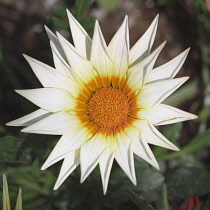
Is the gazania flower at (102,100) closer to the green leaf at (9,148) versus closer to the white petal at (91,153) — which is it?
the white petal at (91,153)

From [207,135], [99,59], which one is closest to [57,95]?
[99,59]

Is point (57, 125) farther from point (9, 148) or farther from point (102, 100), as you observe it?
point (9, 148)

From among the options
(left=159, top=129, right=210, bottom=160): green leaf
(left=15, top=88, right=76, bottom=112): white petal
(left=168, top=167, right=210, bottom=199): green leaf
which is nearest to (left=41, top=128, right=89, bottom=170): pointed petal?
(left=15, top=88, right=76, bottom=112): white petal

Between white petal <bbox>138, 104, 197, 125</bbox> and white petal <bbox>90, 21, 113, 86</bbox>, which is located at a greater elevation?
white petal <bbox>90, 21, 113, 86</bbox>

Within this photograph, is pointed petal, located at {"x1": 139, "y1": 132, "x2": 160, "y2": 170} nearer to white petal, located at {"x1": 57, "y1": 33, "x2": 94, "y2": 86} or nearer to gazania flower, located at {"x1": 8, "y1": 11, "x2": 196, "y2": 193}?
gazania flower, located at {"x1": 8, "y1": 11, "x2": 196, "y2": 193}

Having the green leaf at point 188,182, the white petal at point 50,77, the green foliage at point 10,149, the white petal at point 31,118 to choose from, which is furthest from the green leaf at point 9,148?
the green leaf at point 188,182
